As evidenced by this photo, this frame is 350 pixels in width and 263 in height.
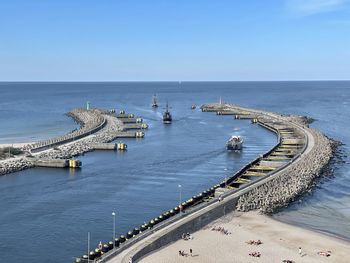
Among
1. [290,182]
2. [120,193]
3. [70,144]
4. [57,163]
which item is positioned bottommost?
[120,193]

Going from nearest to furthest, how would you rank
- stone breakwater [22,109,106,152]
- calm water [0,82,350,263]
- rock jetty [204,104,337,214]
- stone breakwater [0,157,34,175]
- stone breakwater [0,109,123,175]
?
calm water [0,82,350,263]
rock jetty [204,104,337,214]
stone breakwater [0,157,34,175]
stone breakwater [0,109,123,175]
stone breakwater [22,109,106,152]

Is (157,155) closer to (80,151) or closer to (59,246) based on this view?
(80,151)

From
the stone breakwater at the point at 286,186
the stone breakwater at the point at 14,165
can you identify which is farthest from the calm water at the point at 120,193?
the stone breakwater at the point at 286,186

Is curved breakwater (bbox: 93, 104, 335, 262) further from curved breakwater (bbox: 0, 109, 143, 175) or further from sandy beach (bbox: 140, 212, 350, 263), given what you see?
curved breakwater (bbox: 0, 109, 143, 175)

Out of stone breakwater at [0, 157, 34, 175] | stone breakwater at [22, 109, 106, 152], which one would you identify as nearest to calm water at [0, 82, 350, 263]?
stone breakwater at [0, 157, 34, 175]

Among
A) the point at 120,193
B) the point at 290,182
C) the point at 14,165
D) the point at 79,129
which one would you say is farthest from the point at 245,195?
the point at 79,129

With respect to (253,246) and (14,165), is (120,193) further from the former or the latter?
(253,246)

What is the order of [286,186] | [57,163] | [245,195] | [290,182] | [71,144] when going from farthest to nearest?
1. [71,144]
2. [57,163]
3. [290,182]
4. [286,186]
5. [245,195]
